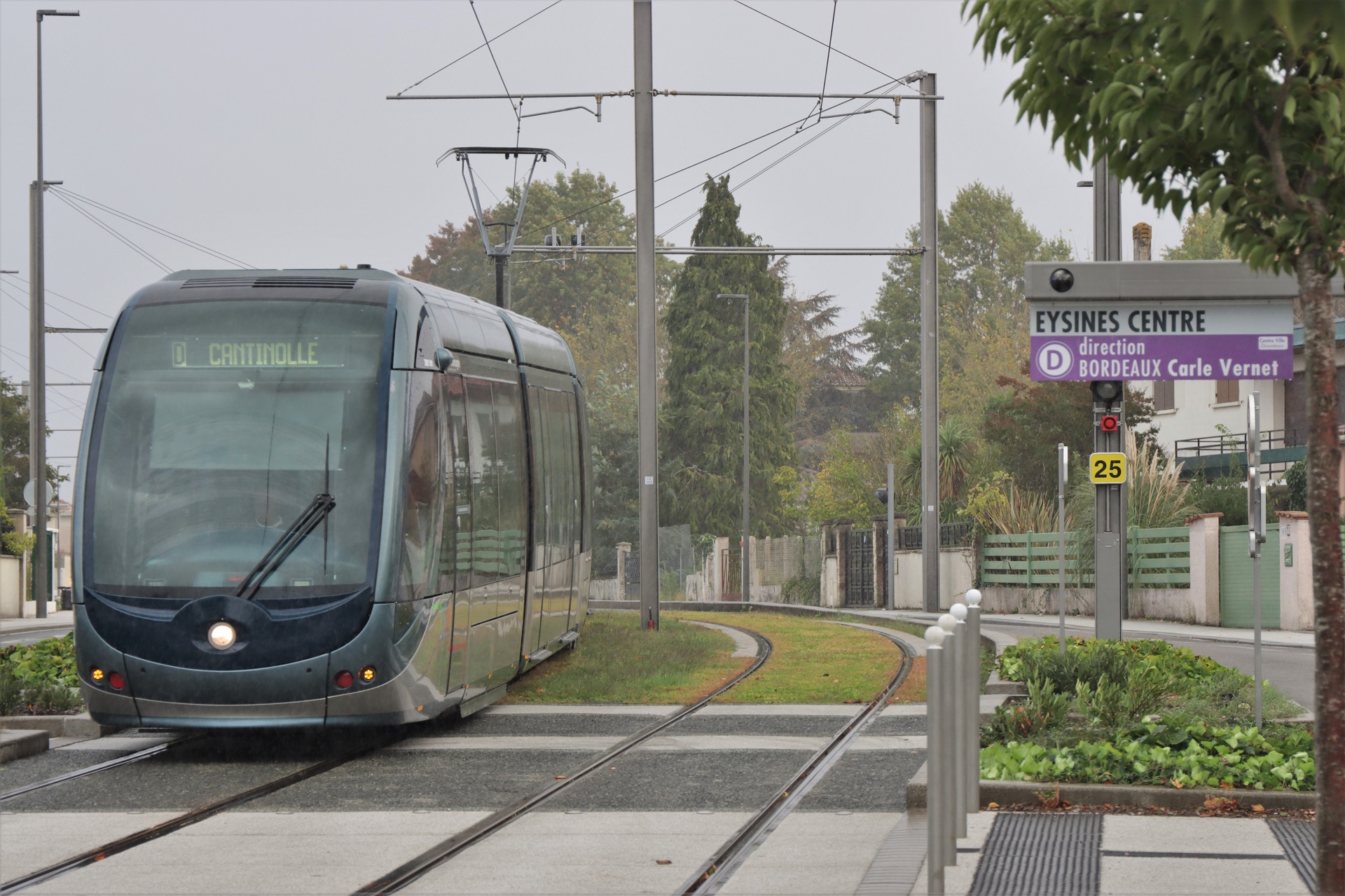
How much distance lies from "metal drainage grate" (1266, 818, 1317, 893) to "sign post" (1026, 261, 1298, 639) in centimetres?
662

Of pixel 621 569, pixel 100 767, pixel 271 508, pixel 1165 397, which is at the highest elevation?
pixel 1165 397

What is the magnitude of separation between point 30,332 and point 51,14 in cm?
722

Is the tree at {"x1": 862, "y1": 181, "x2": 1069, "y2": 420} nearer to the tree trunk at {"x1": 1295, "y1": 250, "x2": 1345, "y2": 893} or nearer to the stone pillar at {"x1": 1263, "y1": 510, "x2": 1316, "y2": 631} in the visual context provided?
the stone pillar at {"x1": 1263, "y1": 510, "x2": 1316, "y2": 631}

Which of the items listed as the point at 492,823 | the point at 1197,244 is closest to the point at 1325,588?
the point at 492,823

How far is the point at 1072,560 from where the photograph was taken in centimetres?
3266

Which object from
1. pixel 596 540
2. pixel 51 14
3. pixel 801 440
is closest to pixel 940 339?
pixel 801 440

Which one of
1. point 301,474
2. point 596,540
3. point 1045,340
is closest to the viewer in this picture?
point 301,474

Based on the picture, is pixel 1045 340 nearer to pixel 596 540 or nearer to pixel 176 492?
pixel 176 492

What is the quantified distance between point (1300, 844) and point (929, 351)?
26200mm

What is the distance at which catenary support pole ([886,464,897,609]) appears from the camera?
130 ft

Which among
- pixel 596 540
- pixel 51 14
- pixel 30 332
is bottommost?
pixel 596 540

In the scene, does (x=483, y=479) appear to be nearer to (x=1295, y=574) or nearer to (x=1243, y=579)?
(x=1295, y=574)

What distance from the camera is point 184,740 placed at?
12.5 m

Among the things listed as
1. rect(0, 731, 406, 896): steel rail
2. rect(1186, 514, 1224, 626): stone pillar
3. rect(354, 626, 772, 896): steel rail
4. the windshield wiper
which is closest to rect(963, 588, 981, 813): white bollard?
rect(354, 626, 772, 896): steel rail
